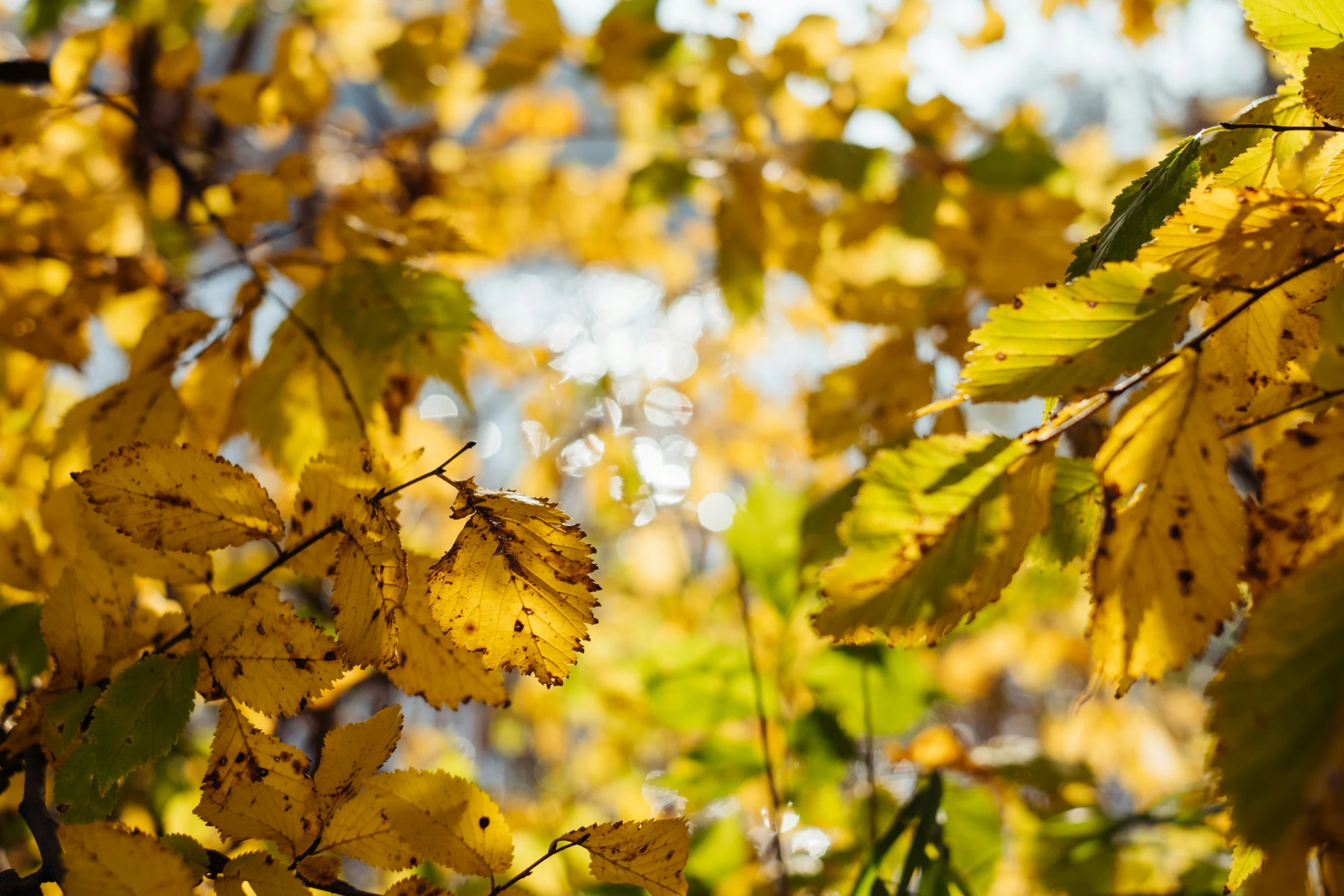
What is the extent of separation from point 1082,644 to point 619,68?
1.70m

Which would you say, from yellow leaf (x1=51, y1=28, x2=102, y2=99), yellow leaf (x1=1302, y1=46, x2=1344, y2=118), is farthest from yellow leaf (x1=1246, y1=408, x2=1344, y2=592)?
yellow leaf (x1=51, y1=28, x2=102, y2=99)

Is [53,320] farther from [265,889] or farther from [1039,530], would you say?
[1039,530]

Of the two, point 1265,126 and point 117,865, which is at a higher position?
point 1265,126

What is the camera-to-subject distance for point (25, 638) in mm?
425

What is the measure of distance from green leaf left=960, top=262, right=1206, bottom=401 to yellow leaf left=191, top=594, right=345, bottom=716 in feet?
0.87

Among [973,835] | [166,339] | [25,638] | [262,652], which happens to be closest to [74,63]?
[166,339]

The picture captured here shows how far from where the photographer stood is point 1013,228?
81 centimetres

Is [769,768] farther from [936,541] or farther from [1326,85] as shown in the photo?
[1326,85]

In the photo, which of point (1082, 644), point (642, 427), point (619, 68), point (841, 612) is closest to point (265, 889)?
point (841, 612)

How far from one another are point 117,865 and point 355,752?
8 cm

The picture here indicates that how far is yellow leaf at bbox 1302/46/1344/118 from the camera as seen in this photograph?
0.86 ft

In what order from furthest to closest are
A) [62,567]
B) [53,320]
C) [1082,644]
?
[1082,644]
[53,320]
[62,567]

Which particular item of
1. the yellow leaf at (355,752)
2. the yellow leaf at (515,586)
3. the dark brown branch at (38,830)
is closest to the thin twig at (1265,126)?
the yellow leaf at (515,586)

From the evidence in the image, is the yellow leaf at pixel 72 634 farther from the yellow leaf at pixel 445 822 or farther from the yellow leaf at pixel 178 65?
the yellow leaf at pixel 178 65
